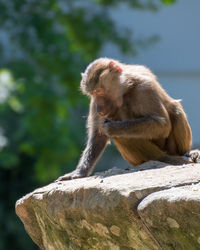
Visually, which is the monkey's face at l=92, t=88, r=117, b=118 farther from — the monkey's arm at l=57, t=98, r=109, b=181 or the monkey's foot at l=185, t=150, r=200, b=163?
the monkey's foot at l=185, t=150, r=200, b=163

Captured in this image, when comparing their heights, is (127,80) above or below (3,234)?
above

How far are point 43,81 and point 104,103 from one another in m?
8.02

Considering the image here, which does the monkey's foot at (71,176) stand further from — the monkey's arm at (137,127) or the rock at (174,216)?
the rock at (174,216)

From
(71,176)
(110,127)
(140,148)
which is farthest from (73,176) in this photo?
(140,148)

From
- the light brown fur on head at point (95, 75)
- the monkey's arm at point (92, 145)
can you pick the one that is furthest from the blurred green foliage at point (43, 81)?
the light brown fur on head at point (95, 75)

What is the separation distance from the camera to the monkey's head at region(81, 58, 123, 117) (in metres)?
6.02

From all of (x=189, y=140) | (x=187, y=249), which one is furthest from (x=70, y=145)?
(x=187, y=249)

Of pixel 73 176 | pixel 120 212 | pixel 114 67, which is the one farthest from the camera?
pixel 114 67

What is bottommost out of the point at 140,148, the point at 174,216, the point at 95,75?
the point at 174,216

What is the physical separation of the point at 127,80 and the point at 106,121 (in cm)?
51

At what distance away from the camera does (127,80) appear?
20.3ft

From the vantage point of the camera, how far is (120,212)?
4043 mm

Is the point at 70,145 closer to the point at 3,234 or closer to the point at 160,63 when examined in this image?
the point at 3,234

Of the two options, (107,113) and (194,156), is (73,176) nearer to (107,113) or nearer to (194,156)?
(107,113)
